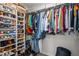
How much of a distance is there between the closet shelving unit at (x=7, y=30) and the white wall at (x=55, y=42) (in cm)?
26

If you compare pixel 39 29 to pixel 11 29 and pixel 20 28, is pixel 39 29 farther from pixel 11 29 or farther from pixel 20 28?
pixel 11 29

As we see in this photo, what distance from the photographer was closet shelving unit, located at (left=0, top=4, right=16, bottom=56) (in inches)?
54.1

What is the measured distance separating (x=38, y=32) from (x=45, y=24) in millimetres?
137

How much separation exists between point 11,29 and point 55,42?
0.57 meters

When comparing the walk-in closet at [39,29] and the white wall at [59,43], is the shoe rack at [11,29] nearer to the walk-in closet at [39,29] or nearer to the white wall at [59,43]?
the walk-in closet at [39,29]

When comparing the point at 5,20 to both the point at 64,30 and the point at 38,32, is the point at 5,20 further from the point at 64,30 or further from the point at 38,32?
the point at 64,30

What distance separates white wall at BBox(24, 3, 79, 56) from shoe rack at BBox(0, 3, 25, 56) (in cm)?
19

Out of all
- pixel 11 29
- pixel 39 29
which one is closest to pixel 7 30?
pixel 11 29

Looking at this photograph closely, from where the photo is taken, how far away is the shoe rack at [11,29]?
4.52 feet

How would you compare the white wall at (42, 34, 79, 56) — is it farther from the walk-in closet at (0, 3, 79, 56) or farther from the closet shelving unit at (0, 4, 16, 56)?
the closet shelving unit at (0, 4, 16, 56)

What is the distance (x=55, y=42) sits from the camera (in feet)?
4.75

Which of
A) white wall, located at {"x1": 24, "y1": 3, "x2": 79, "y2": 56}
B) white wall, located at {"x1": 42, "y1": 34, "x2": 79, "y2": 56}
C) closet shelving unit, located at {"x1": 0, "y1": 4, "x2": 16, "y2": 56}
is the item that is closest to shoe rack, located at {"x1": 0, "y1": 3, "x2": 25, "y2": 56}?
closet shelving unit, located at {"x1": 0, "y1": 4, "x2": 16, "y2": 56}

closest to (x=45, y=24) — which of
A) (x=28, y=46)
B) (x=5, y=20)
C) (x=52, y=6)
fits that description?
(x=52, y=6)

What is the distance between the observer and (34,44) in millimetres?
1501
